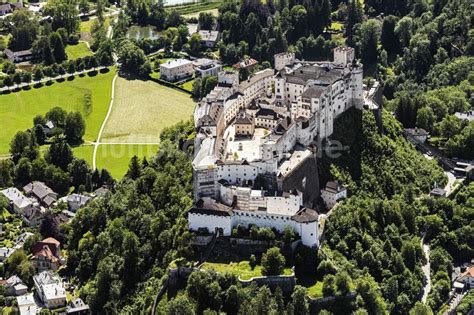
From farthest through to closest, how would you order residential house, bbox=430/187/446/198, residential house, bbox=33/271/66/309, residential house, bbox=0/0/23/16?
residential house, bbox=0/0/23/16
residential house, bbox=430/187/446/198
residential house, bbox=33/271/66/309

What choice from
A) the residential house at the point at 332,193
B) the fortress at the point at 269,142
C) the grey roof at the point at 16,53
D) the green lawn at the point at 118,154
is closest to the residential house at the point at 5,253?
the green lawn at the point at 118,154

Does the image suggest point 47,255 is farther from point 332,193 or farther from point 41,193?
point 332,193

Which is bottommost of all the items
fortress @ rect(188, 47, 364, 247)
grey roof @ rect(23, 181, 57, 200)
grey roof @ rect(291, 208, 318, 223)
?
grey roof @ rect(23, 181, 57, 200)

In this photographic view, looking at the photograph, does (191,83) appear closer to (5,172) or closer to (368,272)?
(5,172)

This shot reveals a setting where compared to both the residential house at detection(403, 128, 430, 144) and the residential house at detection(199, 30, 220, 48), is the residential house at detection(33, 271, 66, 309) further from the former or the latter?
the residential house at detection(199, 30, 220, 48)

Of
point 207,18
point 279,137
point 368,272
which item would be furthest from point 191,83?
point 368,272

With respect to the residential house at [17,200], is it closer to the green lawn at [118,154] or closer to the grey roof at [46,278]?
the green lawn at [118,154]

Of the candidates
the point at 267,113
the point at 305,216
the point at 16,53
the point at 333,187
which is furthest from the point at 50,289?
the point at 16,53

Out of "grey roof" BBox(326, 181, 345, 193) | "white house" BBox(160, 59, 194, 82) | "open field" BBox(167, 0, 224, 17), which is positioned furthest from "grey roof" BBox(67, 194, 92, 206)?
"open field" BBox(167, 0, 224, 17)
